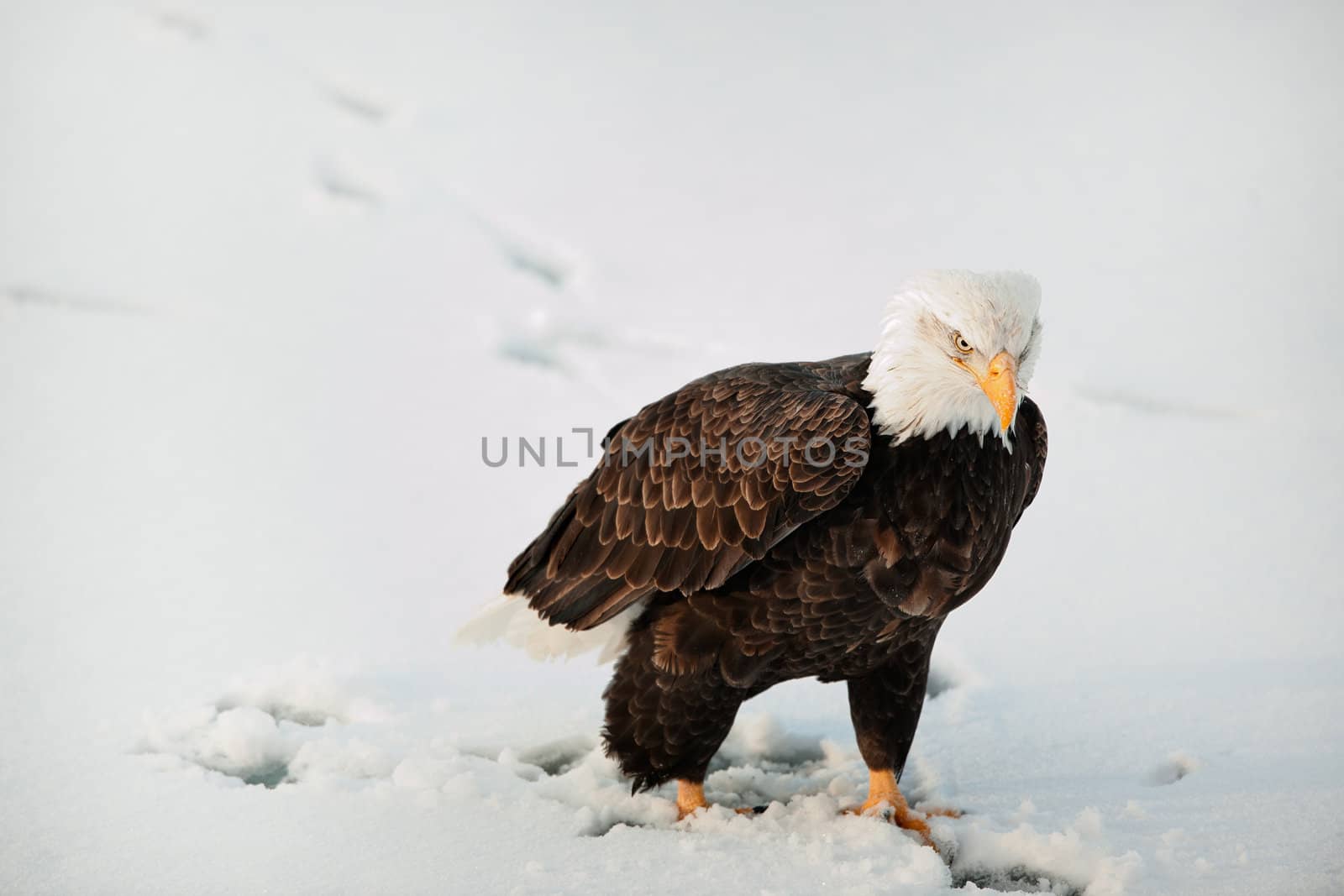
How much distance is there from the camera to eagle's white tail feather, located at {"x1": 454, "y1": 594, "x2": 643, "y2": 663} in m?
4.42

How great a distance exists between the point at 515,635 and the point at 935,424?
70.1 inches

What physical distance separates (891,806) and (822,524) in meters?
1.07

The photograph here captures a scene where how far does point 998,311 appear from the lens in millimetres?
3600

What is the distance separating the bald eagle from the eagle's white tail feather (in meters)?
0.14

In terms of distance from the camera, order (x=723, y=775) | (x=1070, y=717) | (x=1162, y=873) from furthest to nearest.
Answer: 1. (x=1070, y=717)
2. (x=723, y=775)
3. (x=1162, y=873)

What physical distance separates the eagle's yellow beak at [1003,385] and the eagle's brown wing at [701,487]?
0.38 meters

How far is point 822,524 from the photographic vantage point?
3.81 meters

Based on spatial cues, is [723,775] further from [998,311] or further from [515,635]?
[998,311]

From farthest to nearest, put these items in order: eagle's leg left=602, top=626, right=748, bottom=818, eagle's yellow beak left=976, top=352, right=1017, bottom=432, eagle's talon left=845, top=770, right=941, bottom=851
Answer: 1. eagle's talon left=845, top=770, right=941, bottom=851
2. eagle's leg left=602, top=626, right=748, bottom=818
3. eagle's yellow beak left=976, top=352, right=1017, bottom=432

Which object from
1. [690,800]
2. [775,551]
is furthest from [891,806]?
[775,551]

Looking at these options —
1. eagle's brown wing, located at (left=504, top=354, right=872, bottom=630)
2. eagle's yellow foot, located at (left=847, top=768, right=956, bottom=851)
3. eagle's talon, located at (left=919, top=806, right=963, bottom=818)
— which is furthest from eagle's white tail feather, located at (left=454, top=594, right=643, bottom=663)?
eagle's talon, located at (left=919, top=806, right=963, bottom=818)

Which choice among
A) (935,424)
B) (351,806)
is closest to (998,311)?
(935,424)

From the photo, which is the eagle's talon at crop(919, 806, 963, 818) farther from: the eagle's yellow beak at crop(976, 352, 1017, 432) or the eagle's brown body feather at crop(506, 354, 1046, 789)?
the eagle's yellow beak at crop(976, 352, 1017, 432)

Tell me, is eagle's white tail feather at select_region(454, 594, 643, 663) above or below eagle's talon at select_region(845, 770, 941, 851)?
above
